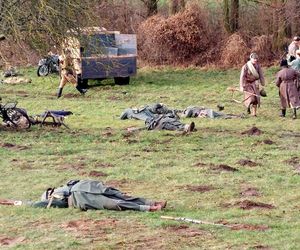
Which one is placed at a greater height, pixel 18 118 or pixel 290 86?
pixel 290 86

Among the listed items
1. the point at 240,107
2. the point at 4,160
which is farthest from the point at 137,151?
the point at 240,107

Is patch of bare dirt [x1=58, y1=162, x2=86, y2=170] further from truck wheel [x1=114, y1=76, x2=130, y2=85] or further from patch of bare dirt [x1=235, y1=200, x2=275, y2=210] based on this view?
truck wheel [x1=114, y1=76, x2=130, y2=85]

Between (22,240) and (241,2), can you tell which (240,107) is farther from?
(22,240)

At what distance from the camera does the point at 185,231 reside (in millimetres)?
9883

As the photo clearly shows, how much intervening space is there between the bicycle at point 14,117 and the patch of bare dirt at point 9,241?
10692 mm

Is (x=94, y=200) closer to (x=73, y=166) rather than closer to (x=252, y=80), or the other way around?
(x=73, y=166)

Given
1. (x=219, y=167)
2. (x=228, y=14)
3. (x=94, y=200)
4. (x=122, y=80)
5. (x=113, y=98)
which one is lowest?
(x=113, y=98)

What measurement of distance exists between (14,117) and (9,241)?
36.7 ft

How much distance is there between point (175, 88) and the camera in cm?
3091

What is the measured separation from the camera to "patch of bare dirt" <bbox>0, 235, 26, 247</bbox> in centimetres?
963

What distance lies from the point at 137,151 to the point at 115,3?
21.6m

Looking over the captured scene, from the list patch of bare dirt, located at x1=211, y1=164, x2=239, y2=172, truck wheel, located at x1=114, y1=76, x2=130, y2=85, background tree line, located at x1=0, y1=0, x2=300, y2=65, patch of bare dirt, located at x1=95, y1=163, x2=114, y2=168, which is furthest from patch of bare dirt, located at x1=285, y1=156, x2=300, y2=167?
truck wheel, located at x1=114, y1=76, x2=130, y2=85

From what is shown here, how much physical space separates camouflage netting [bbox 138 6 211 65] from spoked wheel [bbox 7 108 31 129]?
15775 millimetres

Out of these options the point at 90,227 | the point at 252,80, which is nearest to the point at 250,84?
the point at 252,80
